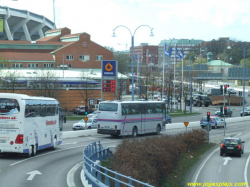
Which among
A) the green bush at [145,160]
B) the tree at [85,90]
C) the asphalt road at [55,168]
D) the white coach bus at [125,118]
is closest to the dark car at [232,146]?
the asphalt road at [55,168]

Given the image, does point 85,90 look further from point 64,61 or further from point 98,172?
point 98,172

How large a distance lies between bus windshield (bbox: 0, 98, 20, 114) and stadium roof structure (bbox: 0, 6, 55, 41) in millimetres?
90433

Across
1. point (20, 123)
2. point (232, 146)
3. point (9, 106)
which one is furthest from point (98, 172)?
point (232, 146)

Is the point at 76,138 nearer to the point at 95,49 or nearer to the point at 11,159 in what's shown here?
the point at 11,159

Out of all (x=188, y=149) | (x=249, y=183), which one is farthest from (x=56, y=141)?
(x=249, y=183)

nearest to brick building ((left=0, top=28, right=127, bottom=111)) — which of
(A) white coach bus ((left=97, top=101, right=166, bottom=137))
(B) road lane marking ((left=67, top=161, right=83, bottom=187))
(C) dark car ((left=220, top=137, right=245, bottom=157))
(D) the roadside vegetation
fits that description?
(A) white coach bus ((left=97, top=101, right=166, bottom=137))

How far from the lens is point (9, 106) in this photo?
69.0 ft

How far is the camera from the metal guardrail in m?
11.9

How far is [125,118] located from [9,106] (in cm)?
1555

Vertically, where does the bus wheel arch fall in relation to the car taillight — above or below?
below

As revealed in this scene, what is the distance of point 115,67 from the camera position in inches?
1786

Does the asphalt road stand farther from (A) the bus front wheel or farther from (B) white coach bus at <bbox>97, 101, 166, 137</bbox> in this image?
(A) the bus front wheel

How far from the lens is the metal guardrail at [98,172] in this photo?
11920mm

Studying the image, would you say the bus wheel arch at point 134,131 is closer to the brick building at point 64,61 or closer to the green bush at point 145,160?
the green bush at point 145,160
